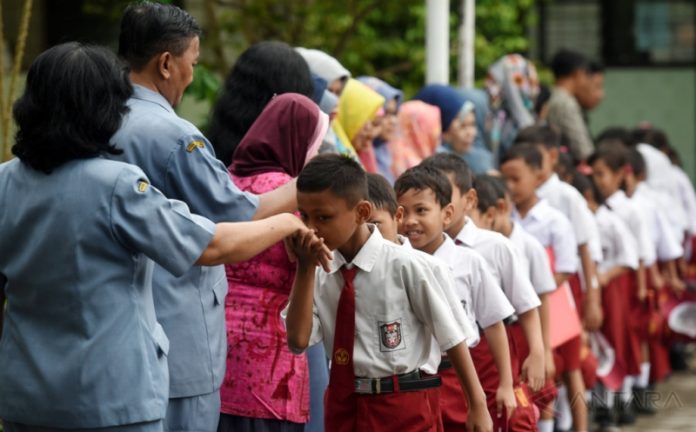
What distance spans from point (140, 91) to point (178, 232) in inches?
32.3

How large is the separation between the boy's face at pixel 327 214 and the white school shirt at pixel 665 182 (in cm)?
714

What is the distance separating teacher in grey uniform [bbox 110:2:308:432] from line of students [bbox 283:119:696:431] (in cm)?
26

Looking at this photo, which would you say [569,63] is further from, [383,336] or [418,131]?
[383,336]

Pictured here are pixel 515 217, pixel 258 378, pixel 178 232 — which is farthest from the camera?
pixel 515 217

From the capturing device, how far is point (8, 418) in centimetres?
369

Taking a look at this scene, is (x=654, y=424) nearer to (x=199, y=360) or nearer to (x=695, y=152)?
(x=199, y=360)

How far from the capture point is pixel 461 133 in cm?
842

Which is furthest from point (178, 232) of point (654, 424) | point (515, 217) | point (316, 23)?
point (316, 23)

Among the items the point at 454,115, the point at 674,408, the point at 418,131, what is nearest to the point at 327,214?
the point at 418,131

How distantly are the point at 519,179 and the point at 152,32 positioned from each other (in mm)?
3229

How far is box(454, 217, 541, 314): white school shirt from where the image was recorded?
5.39m

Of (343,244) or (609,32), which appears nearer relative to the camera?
(343,244)

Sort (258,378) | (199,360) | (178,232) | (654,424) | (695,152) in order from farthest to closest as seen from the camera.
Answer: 1. (695,152)
2. (654,424)
3. (258,378)
4. (199,360)
5. (178,232)

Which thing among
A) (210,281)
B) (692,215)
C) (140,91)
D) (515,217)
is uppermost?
(140,91)
